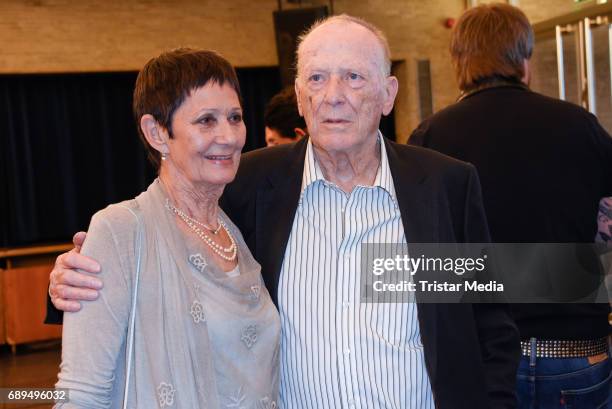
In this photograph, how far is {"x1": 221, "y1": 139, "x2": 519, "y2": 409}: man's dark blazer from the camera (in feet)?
6.60

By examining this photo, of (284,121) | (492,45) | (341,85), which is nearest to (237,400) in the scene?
(341,85)

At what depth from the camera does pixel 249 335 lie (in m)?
1.78

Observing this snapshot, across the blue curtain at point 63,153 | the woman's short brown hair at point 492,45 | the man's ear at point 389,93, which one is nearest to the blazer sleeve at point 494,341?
the man's ear at point 389,93

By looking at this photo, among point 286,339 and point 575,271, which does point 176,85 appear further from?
point 575,271

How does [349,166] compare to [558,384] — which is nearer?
[349,166]

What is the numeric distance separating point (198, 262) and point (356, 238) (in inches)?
19.7

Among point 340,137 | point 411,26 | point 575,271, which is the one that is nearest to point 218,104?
point 340,137

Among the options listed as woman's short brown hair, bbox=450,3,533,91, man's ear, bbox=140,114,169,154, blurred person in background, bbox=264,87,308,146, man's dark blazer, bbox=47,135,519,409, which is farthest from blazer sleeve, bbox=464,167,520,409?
blurred person in background, bbox=264,87,308,146

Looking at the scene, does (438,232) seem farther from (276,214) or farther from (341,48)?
(341,48)

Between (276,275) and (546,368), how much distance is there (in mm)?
1011

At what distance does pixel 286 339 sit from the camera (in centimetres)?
203

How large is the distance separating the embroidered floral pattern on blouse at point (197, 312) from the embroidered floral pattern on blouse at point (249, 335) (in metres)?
0.14

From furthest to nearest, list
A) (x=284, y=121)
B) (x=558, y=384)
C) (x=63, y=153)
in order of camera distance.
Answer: (x=63, y=153), (x=284, y=121), (x=558, y=384)

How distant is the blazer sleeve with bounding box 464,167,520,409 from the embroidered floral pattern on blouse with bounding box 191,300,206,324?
Result: 84 cm
